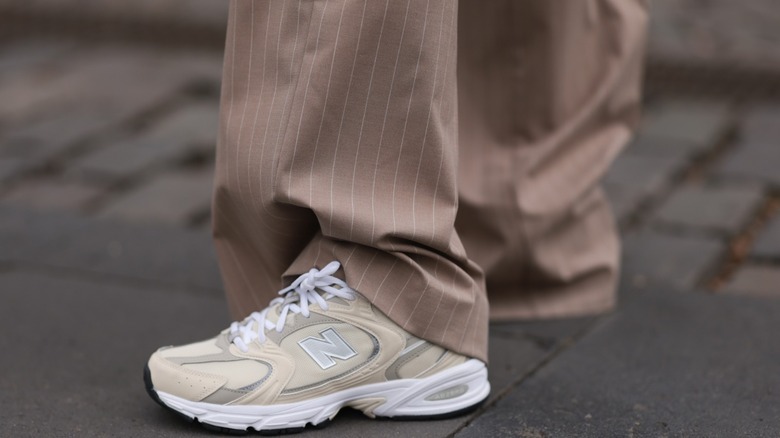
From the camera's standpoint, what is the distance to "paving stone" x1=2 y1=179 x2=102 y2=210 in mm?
2480

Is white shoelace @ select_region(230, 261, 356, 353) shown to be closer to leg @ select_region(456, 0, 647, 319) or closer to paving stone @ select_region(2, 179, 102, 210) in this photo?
leg @ select_region(456, 0, 647, 319)

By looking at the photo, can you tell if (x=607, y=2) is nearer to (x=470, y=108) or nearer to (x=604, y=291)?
(x=470, y=108)

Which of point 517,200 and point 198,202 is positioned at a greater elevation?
point 517,200

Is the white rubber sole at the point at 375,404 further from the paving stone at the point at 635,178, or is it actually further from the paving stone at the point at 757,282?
the paving stone at the point at 635,178

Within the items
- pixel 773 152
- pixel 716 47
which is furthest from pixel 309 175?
pixel 716 47

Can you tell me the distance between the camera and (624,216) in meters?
2.37

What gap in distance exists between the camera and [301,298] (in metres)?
1.36

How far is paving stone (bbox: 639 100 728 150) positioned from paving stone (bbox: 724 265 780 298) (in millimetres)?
770

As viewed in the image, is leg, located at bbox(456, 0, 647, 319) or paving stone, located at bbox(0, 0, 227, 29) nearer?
leg, located at bbox(456, 0, 647, 319)

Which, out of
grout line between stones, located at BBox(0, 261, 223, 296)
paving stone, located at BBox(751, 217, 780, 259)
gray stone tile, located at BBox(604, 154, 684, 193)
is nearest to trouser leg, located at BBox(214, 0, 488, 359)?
grout line between stones, located at BBox(0, 261, 223, 296)

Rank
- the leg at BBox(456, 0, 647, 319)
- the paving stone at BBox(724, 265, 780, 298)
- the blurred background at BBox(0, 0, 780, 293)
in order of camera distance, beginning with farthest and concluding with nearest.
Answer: the blurred background at BBox(0, 0, 780, 293)
the paving stone at BBox(724, 265, 780, 298)
the leg at BBox(456, 0, 647, 319)

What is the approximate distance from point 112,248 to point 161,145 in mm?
744

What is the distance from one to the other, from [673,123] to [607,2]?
133cm

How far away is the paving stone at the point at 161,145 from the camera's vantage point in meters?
2.72
